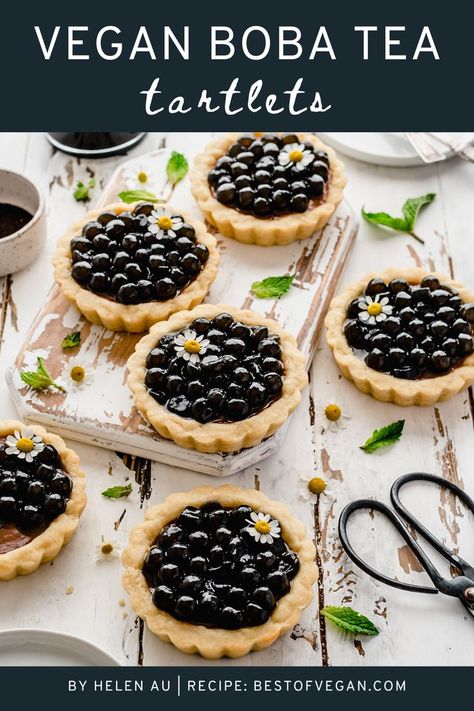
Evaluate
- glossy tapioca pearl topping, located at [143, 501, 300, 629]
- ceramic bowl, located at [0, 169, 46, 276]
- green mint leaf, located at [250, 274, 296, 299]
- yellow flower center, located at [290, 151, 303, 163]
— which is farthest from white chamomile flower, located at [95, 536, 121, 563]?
yellow flower center, located at [290, 151, 303, 163]

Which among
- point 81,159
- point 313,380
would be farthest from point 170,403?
point 81,159

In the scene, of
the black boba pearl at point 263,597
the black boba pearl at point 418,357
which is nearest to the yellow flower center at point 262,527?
the black boba pearl at point 263,597

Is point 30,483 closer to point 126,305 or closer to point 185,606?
point 185,606

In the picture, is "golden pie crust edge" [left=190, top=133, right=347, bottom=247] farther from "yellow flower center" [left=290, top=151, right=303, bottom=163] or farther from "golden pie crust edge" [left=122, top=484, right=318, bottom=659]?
"golden pie crust edge" [left=122, top=484, right=318, bottom=659]

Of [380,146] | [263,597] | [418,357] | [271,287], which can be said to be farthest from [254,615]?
[380,146]

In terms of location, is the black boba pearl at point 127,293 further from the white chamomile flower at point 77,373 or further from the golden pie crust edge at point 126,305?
the white chamomile flower at point 77,373

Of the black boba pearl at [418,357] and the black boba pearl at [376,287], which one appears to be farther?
the black boba pearl at [376,287]
